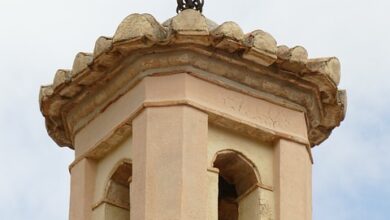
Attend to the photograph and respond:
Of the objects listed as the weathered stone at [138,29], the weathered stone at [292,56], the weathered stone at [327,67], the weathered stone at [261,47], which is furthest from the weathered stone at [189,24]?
the weathered stone at [327,67]

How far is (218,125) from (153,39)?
3.00 ft

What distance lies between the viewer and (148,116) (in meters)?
21.0

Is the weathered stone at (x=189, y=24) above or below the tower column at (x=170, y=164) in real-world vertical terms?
above

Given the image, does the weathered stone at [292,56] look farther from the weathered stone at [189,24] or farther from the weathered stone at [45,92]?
the weathered stone at [45,92]

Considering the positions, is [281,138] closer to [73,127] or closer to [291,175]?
[291,175]

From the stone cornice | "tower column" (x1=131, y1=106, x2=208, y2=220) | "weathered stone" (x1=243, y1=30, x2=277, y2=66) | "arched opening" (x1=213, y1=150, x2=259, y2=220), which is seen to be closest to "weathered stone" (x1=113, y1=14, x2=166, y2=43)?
the stone cornice

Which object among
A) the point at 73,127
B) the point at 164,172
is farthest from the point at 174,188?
the point at 73,127

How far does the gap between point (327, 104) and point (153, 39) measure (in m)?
1.77

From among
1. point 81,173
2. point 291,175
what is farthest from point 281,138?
point 81,173

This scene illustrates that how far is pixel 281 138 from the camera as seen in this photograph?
21.4 meters

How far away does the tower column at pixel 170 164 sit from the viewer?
67.4ft

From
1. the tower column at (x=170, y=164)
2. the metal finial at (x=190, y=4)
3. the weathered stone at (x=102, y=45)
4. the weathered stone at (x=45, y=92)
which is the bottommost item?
the tower column at (x=170, y=164)

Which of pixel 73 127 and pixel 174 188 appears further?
pixel 73 127

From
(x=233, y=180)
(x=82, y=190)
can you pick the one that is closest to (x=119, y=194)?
(x=82, y=190)
